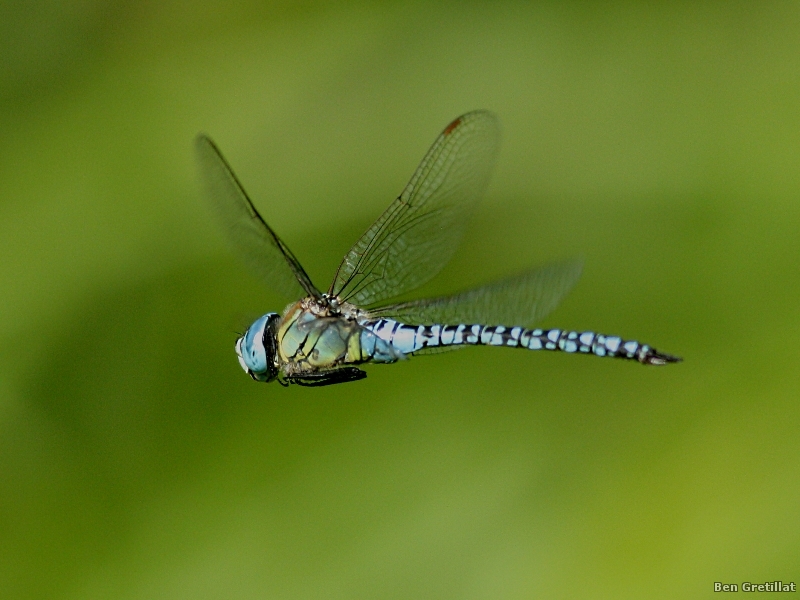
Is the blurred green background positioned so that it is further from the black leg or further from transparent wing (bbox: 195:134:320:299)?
the black leg

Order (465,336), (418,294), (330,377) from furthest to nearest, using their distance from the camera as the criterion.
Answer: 1. (418,294)
2. (465,336)
3. (330,377)

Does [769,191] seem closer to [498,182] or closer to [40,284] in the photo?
[498,182]

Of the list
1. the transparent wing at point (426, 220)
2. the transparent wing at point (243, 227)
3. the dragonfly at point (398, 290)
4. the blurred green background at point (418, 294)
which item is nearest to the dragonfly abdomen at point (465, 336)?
the dragonfly at point (398, 290)

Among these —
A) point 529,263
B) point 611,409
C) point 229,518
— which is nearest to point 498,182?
point 529,263

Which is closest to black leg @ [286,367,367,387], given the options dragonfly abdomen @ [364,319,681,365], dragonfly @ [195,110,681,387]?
dragonfly @ [195,110,681,387]

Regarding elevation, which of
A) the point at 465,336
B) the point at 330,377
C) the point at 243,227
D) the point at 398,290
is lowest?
the point at 330,377

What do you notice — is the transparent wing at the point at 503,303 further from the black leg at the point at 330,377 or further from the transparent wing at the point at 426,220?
the black leg at the point at 330,377

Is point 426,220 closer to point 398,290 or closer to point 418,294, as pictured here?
point 398,290

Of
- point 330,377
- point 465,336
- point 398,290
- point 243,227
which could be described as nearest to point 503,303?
point 465,336
